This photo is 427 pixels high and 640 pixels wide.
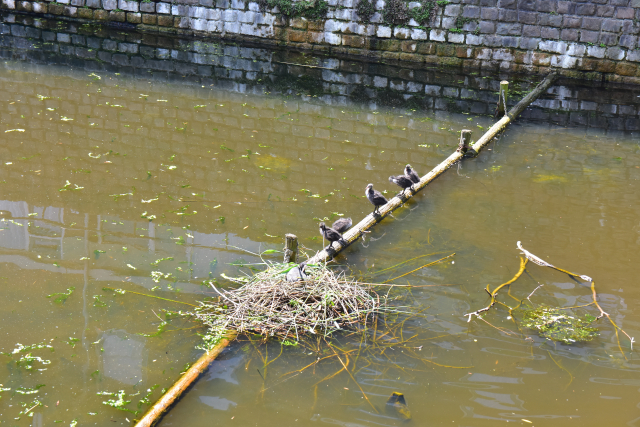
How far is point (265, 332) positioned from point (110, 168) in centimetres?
395

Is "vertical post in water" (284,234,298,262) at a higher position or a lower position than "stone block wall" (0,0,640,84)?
lower

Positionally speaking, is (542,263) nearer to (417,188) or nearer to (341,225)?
(417,188)

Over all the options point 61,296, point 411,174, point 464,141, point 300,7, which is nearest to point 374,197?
point 411,174

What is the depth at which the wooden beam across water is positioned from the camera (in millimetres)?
5430

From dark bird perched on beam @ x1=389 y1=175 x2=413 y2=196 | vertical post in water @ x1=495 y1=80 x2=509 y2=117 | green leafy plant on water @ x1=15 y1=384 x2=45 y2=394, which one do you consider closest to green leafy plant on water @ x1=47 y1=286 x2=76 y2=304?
green leafy plant on water @ x1=15 y1=384 x2=45 y2=394

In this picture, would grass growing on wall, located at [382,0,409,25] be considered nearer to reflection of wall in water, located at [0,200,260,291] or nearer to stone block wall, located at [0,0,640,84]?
stone block wall, located at [0,0,640,84]

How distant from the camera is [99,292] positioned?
500cm

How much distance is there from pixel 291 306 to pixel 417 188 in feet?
9.61

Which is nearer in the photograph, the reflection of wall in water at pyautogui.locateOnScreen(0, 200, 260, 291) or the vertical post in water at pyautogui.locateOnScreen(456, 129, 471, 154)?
the reflection of wall in water at pyautogui.locateOnScreen(0, 200, 260, 291)

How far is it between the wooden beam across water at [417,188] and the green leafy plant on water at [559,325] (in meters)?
1.84

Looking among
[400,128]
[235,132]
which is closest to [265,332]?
[235,132]

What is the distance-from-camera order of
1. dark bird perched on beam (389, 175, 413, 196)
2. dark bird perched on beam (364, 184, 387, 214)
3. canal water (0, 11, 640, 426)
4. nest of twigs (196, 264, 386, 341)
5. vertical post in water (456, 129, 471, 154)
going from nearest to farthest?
canal water (0, 11, 640, 426)
nest of twigs (196, 264, 386, 341)
dark bird perched on beam (364, 184, 387, 214)
dark bird perched on beam (389, 175, 413, 196)
vertical post in water (456, 129, 471, 154)

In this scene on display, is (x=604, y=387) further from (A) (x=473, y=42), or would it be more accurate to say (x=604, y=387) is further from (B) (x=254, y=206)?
(A) (x=473, y=42)

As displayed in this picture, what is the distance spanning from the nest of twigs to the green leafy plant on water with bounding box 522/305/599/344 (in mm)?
1335
